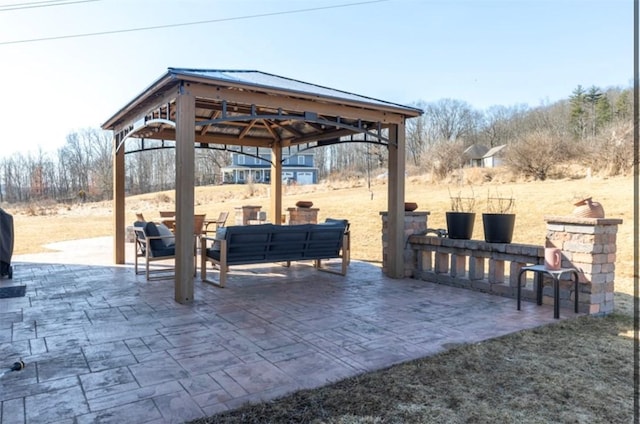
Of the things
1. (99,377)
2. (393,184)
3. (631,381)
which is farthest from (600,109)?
(99,377)

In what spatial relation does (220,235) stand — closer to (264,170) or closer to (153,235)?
(153,235)

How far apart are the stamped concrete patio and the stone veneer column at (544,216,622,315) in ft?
1.28

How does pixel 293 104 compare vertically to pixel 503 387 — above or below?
above

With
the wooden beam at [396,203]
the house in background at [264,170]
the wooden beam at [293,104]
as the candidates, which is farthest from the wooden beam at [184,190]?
the house in background at [264,170]

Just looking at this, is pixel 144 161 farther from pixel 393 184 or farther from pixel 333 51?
pixel 393 184

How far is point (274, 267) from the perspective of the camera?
7785mm

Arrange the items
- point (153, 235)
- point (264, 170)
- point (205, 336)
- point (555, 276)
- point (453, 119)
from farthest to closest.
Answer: point (453, 119) → point (264, 170) → point (153, 235) → point (555, 276) → point (205, 336)

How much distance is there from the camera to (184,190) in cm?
502

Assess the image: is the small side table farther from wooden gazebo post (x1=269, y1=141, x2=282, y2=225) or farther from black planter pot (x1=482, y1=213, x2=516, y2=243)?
wooden gazebo post (x1=269, y1=141, x2=282, y2=225)

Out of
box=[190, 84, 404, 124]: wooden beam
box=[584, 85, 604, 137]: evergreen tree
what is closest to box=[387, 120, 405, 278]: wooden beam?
box=[190, 84, 404, 124]: wooden beam

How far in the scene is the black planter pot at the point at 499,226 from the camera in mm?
5512

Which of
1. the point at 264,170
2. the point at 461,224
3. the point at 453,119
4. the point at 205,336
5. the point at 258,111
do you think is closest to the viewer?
the point at 205,336

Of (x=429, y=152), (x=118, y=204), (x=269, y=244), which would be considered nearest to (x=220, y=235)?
(x=269, y=244)

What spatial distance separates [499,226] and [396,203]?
1659mm
